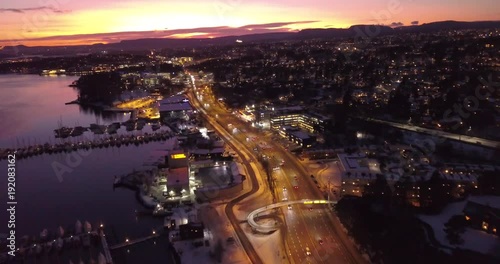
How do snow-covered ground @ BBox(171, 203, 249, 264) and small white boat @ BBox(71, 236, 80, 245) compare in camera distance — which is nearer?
snow-covered ground @ BBox(171, 203, 249, 264)

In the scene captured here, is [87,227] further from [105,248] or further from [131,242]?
[131,242]

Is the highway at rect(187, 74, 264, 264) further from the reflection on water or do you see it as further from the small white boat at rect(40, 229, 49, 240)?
the reflection on water

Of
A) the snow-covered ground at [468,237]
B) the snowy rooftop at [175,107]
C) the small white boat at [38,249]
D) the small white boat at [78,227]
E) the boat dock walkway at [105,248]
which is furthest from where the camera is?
the snowy rooftop at [175,107]

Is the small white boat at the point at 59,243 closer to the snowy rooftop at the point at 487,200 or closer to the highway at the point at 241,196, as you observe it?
the highway at the point at 241,196

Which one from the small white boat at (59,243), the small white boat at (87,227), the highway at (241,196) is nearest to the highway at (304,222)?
the highway at (241,196)

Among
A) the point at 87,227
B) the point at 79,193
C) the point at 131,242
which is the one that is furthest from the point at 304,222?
the point at 79,193

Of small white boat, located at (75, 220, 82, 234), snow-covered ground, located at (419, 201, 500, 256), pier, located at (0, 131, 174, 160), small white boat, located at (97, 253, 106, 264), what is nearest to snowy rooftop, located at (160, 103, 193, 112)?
pier, located at (0, 131, 174, 160)

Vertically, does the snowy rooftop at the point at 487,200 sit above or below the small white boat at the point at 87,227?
above

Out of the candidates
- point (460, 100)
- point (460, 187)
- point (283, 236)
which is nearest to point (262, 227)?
point (283, 236)
